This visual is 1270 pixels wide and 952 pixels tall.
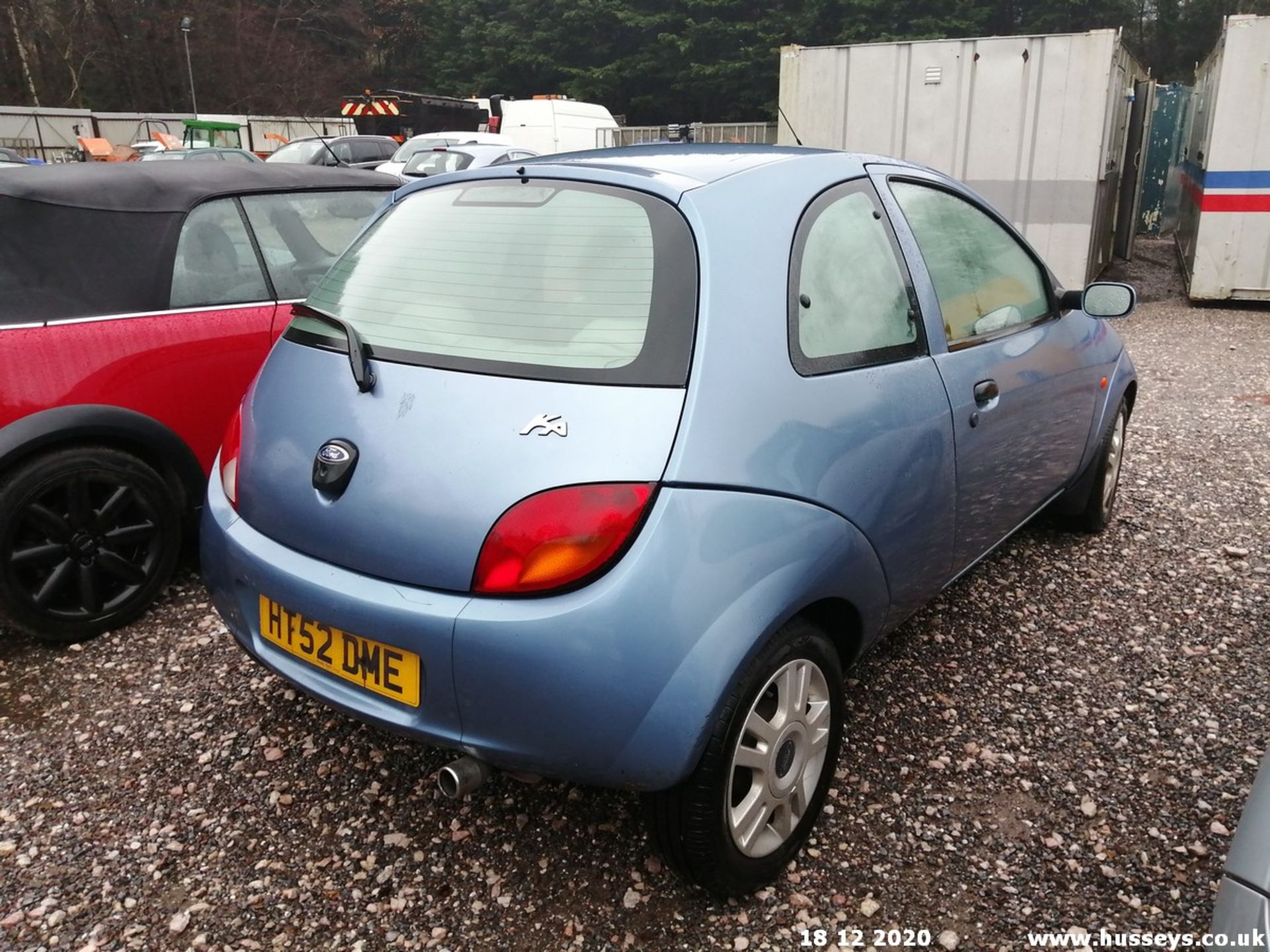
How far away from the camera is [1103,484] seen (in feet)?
13.8

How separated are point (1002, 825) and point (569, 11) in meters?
53.4

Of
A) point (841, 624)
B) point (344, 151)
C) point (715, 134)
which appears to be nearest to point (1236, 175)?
point (841, 624)

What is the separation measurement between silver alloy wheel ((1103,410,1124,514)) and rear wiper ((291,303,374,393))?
10.6 feet

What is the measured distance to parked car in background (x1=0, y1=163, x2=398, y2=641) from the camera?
3238 mm

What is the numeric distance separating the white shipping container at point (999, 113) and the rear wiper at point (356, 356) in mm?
8576

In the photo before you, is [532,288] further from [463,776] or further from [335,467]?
[463,776]

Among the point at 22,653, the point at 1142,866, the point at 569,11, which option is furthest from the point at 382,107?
the point at 1142,866

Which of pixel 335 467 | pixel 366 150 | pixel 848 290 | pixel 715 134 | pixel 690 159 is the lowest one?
pixel 366 150

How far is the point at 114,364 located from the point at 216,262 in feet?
2.06

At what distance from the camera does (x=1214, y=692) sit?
10.2 ft

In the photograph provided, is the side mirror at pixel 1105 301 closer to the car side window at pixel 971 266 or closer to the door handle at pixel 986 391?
the car side window at pixel 971 266

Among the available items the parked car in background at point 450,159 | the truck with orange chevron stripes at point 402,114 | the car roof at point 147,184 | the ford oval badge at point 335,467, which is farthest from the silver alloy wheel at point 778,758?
the truck with orange chevron stripes at point 402,114

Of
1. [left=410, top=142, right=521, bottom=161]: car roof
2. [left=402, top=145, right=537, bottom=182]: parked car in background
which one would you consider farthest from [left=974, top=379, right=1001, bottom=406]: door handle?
[left=410, top=142, right=521, bottom=161]: car roof

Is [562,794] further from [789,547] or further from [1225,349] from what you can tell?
[1225,349]
